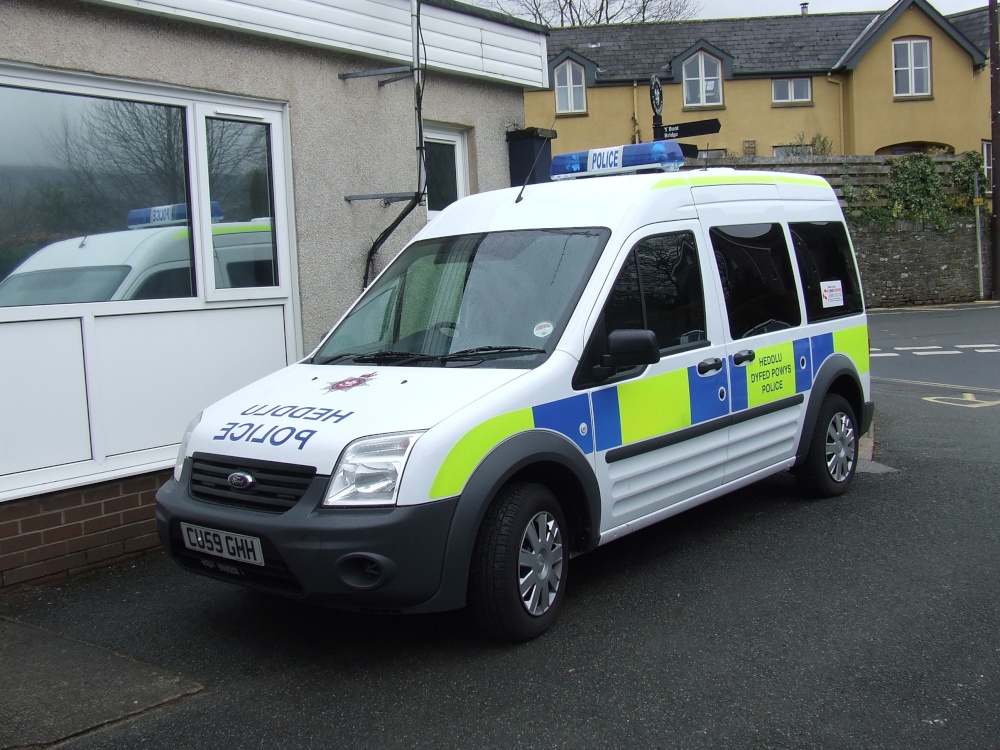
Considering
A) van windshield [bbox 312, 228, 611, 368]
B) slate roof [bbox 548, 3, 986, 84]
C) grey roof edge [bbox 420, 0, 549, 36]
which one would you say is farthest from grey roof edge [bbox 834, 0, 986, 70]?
van windshield [bbox 312, 228, 611, 368]

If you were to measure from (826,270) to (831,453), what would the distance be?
123 centimetres

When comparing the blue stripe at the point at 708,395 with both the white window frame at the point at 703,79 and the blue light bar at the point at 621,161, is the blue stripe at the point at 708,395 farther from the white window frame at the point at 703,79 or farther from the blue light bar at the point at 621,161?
the white window frame at the point at 703,79

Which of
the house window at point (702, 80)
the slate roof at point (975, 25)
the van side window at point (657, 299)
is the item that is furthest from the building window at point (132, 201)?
the slate roof at point (975, 25)

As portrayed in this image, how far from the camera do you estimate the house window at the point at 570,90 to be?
A: 37094 mm

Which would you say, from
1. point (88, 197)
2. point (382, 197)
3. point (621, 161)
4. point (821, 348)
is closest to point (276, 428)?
point (88, 197)

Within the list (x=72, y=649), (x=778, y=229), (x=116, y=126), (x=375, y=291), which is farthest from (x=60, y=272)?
(x=778, y=229)

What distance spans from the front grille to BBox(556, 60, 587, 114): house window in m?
34.3

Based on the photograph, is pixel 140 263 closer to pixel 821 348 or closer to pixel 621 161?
pixel 621 161

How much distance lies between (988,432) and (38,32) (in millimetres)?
8151

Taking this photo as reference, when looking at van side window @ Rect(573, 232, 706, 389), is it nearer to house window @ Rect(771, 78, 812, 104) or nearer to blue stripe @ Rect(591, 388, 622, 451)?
blue stripe @ Rect(591, 388, 622, 451)

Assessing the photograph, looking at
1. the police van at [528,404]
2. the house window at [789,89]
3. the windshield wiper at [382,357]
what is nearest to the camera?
the police van at [528,404]

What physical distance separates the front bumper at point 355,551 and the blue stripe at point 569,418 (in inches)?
26.0

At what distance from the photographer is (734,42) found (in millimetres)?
38469

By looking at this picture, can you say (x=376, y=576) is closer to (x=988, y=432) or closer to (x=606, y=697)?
(x=606, y=697)
